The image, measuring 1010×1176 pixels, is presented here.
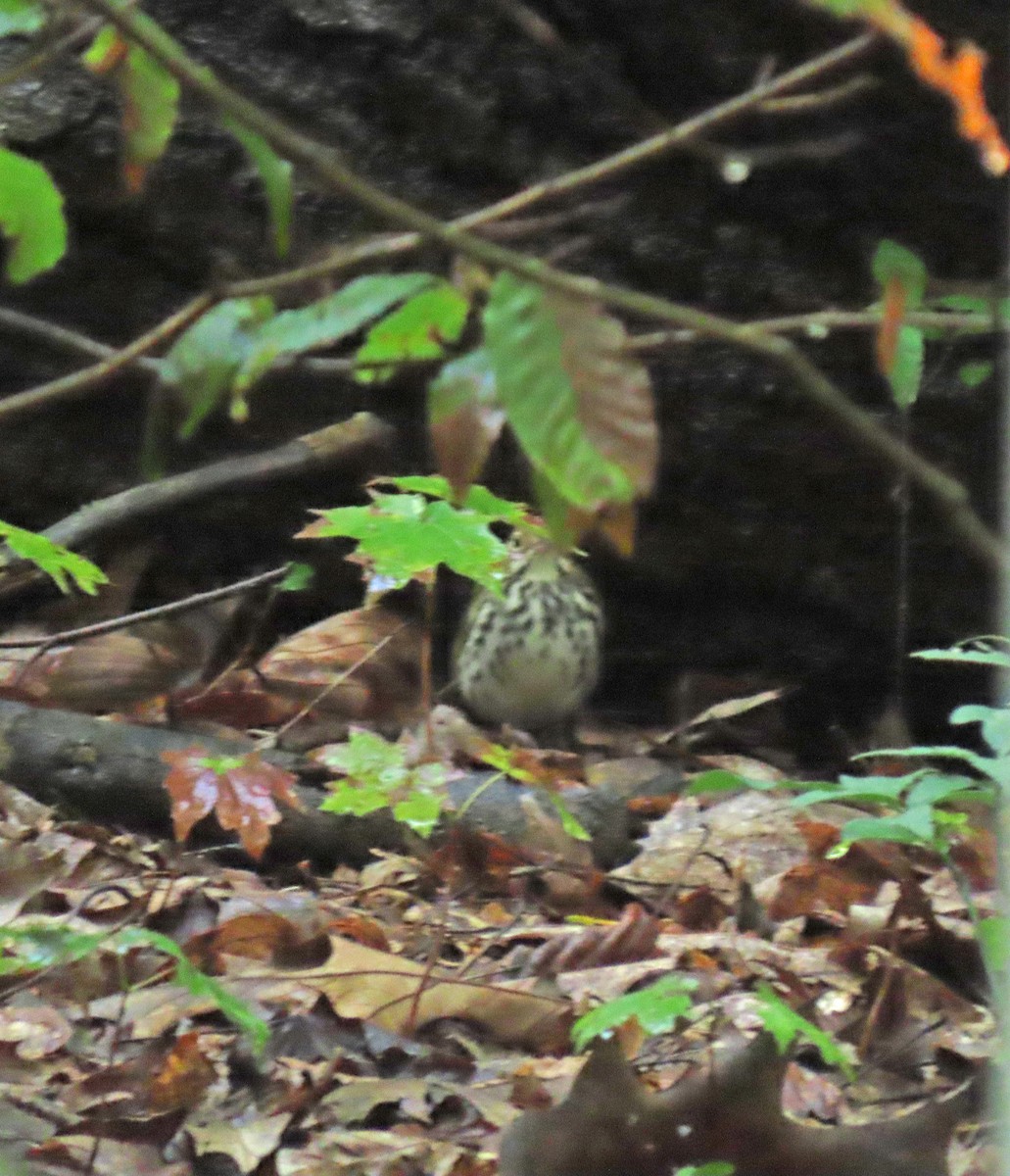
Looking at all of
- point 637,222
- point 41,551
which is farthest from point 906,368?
point 637,222

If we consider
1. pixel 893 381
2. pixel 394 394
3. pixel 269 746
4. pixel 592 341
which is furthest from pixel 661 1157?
pixel 394 394

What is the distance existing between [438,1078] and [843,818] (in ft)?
4.77

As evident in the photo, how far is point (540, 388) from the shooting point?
0.84 metres

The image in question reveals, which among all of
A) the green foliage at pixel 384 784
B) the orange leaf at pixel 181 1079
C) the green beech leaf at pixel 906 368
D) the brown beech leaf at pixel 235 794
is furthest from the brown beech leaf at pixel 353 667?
the green beech leaf at pixel 906 368

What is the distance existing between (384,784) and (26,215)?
4.69 feet

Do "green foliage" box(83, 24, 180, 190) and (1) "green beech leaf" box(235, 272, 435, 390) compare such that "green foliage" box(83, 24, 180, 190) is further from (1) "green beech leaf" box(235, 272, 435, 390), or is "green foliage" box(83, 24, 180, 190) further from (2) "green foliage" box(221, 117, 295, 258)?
(1) "green beech leaf" box(235, 272, 435, 390)

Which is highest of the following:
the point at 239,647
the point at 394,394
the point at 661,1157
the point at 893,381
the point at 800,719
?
the point at 893,381

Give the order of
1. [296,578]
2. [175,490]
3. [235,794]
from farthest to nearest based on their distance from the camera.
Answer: [296,578] < [175,490] < [235,794]

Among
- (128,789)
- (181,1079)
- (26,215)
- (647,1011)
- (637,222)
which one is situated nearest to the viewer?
(26,215)

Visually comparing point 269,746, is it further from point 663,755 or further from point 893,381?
point 893,381

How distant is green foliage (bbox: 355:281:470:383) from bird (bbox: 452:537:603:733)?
10.1 feet

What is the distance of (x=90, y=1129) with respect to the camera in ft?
5.71

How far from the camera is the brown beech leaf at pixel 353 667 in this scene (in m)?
3.56

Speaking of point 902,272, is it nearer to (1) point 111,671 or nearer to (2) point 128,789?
(2) point 128,789
